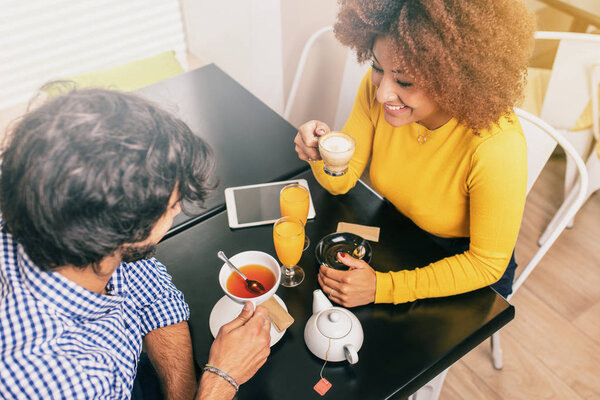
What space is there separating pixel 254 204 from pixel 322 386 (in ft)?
1.85

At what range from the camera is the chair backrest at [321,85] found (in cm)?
202

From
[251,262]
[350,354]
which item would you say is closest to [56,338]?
[251,262]

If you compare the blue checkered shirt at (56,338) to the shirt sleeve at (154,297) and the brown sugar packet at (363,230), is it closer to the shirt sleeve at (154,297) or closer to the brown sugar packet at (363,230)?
the shirt sleeve at (154,297)

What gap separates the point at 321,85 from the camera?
7.99 feet

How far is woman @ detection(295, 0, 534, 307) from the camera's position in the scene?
3.21 feet

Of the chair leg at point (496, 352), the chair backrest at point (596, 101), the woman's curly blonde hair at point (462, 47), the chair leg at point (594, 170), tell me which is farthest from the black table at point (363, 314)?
the chair leg at point (594, 170)

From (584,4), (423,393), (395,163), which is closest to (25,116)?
(395,163)

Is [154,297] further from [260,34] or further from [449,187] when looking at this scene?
[260,34]

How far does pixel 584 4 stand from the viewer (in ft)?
9.12

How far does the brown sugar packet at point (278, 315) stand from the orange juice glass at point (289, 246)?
8 centimetres

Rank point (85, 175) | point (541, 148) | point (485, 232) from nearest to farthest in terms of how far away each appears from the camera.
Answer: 1. point (85, 175)
2. point (485, 232)
3. point (541, 148)

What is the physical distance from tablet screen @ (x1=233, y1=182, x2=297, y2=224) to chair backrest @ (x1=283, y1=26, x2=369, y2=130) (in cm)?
76

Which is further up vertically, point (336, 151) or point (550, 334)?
point (336, 151)

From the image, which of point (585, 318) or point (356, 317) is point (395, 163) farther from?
point (585, 318)
